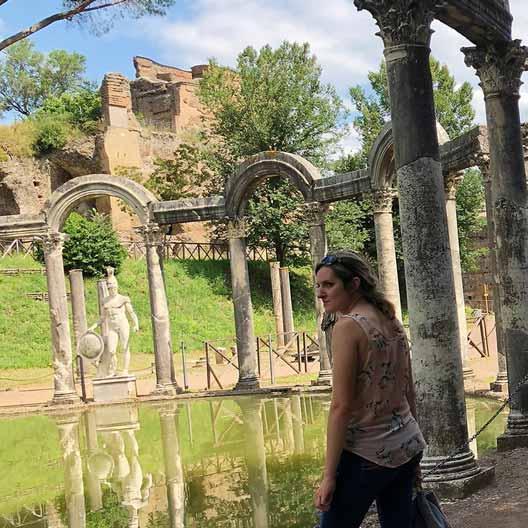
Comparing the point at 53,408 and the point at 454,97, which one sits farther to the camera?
the point at 454,97

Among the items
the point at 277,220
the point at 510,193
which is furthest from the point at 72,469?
the point at 277,220

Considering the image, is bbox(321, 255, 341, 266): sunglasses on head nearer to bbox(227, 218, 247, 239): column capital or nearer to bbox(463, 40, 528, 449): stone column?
bbox(463, 40, 528, 449): stone column

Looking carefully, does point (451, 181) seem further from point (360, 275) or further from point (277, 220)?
point (277, 220)

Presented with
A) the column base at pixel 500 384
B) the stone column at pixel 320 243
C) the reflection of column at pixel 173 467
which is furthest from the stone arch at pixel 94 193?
the column base at pixel 500 384

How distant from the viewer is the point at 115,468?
8.68 metres

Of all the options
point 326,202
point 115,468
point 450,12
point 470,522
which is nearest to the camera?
point 470,522

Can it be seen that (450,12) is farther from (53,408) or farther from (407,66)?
(53,408)

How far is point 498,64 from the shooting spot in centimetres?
741

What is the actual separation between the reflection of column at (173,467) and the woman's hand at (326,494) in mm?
3449

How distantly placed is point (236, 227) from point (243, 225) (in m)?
0.15

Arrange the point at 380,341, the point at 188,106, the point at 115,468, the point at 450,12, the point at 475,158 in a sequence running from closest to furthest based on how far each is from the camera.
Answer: the point at 380,341 → the point at 450,12 → the point at 115,468 → the point at 475,158 → the point at 188,106

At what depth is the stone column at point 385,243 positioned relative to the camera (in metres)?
13.0

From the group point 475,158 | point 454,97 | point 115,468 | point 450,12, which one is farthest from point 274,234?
point 450,12

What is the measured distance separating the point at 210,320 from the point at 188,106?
20.0m
